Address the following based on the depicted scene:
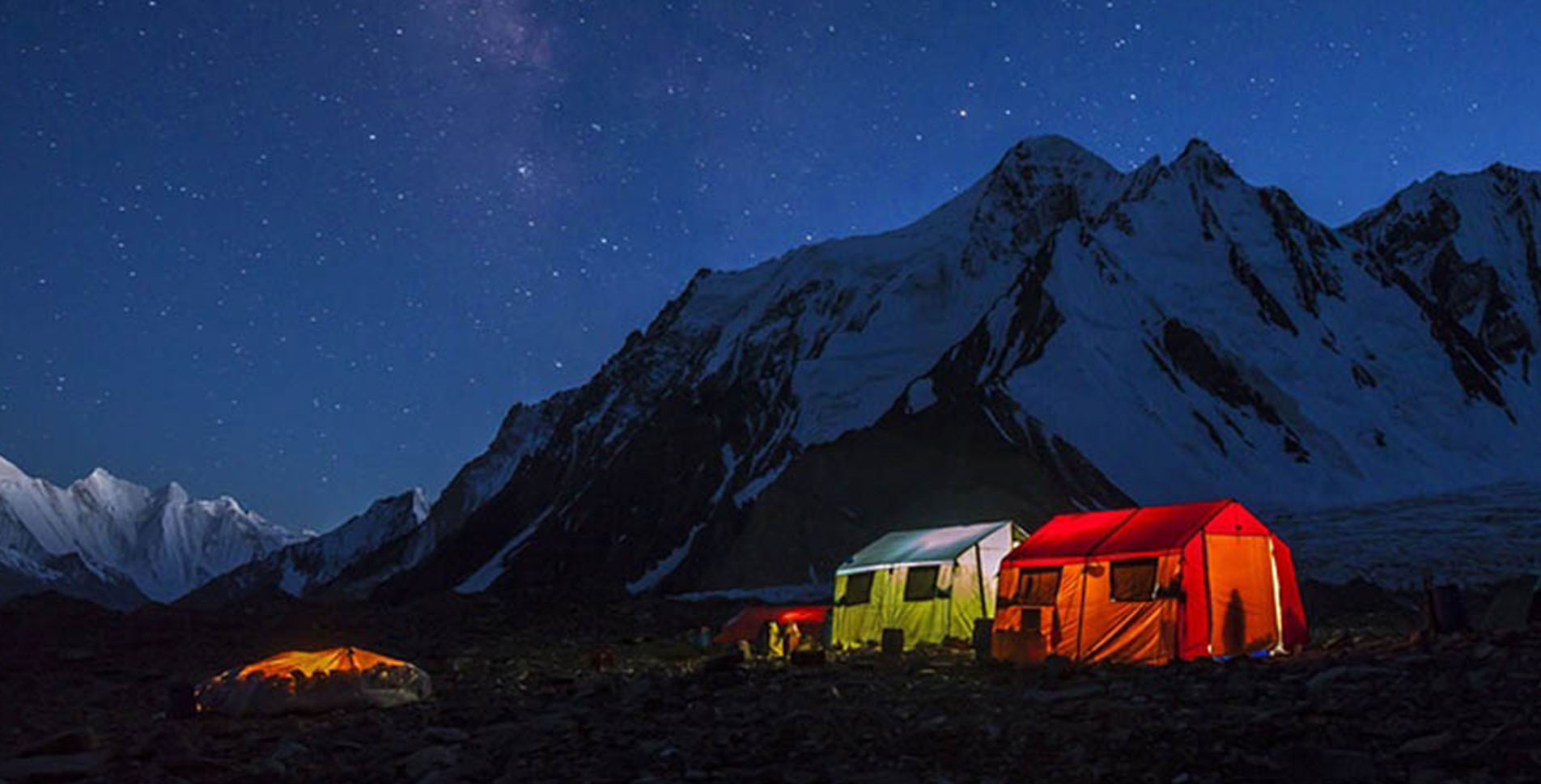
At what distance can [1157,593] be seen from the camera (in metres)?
20.3

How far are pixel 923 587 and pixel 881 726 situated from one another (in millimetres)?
16588

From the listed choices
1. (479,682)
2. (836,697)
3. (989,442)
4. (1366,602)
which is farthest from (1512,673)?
(989,442)

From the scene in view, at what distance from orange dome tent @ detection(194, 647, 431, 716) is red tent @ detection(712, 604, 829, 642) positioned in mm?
14475

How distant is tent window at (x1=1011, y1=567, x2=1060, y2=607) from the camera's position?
21.9 metres

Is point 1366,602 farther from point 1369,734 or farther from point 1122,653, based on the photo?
point 1369,734

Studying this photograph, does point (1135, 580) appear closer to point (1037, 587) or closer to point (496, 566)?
point (1037, 587)

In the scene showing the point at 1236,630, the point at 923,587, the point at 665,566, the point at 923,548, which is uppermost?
the point at 665,566

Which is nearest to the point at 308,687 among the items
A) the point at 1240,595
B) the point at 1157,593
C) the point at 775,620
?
the point at 1157,593

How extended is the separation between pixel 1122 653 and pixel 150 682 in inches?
744

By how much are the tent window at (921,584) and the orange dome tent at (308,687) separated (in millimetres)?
13821

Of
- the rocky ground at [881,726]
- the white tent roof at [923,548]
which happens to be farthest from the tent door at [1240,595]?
the white tent roof at [923,548]

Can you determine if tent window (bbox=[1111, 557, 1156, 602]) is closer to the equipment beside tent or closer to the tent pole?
the equipment beside tent

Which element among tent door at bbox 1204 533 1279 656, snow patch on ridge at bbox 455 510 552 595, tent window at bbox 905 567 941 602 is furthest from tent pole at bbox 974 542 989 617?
snow patch on ridge at bbox 455 510 552 595

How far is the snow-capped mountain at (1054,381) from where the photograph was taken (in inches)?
3246
